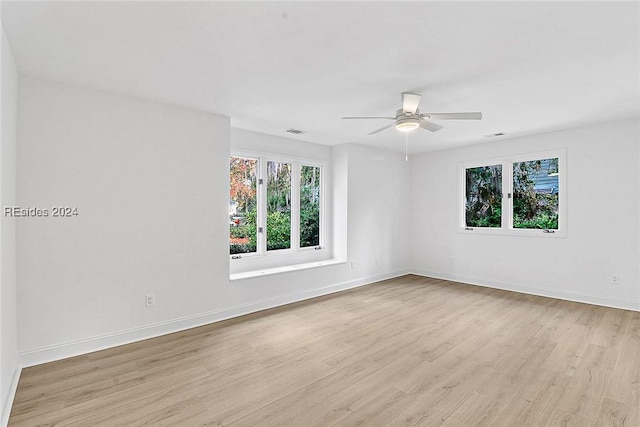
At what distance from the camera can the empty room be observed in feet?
6.78

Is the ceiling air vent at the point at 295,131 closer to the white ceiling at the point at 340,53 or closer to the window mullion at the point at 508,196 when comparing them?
the white ceiling at the point at 340,53

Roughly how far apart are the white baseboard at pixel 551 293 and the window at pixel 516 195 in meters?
0.86

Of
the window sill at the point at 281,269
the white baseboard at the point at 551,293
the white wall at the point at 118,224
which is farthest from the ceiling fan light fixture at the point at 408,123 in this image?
the white baseboard at the point at 551,293

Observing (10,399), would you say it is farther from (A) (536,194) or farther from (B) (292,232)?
(A) (536,194)

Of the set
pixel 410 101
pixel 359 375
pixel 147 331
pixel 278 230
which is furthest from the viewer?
pixel 278 230

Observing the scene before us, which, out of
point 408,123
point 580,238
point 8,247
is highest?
point 408,123

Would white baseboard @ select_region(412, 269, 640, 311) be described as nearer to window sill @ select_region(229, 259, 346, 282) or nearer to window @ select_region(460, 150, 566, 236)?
window @ select_region(460, 150, 566, 236)

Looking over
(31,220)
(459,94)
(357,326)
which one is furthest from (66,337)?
(459,94)

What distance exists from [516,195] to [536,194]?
0.96ft

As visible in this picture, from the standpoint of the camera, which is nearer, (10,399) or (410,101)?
(10,399)

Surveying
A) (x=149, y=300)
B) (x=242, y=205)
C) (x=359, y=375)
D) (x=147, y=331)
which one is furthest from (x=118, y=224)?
(x=359, y=375)

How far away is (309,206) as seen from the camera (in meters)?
5.48

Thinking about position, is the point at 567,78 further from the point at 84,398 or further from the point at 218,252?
the point at 84,398

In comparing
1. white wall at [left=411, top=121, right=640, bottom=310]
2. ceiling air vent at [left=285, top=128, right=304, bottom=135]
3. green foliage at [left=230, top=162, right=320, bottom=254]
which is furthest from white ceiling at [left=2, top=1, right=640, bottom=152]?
green foliage at [left=230, top=162, right=320, bottom=254]
